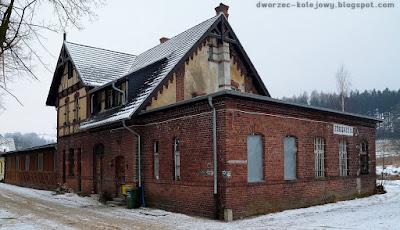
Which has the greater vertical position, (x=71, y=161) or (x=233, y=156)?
(x=233, y=156)

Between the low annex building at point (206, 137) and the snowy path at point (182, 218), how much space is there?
2.38ft

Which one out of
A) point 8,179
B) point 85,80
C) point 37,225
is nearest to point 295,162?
point 37,225

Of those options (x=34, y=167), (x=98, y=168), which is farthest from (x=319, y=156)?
(x=34, y=167)

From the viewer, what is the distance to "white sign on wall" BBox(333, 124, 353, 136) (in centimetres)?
1690

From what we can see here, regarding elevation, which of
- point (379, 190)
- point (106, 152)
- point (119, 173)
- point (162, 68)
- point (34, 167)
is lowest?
point (379, 190)

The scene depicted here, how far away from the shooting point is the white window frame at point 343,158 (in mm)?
17297

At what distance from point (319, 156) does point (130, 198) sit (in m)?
7.83

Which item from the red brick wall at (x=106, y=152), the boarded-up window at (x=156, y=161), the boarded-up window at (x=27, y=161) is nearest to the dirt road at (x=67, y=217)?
the red brick wall at (x=106, y=152)

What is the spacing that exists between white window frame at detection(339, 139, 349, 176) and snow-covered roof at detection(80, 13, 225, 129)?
7.94m

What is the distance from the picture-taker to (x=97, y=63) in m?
22.8

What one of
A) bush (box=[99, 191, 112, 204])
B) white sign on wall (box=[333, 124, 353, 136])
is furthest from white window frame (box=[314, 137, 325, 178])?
bush (box=[99, 191, 112, 204])

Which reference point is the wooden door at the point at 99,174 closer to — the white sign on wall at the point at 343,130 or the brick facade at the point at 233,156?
the brick facade at the point at 233,156

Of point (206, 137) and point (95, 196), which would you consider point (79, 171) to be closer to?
point (95, 196)

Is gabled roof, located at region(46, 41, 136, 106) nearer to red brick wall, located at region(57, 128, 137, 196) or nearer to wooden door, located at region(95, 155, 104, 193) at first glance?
red brick wall, located at region(57, 128, 137, 196)
